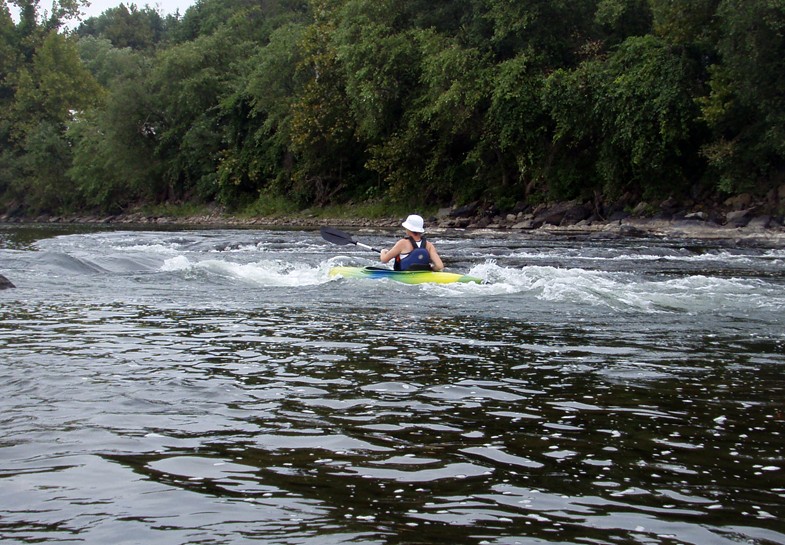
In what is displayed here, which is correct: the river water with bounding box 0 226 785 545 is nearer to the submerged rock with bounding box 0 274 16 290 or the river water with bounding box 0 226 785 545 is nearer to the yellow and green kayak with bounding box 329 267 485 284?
the yellow and green kayak with bounding box 329 267 485 284

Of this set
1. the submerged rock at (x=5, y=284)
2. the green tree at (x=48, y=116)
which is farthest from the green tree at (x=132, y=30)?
the submerged rock at (x=5, y=284)

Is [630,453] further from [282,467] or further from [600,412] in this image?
[282,467]

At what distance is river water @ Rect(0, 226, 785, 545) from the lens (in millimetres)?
3746

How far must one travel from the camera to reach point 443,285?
1234 centimetres

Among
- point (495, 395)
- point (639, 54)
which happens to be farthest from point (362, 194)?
point (495, 395)

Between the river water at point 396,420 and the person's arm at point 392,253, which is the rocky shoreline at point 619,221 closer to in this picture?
the person's arm at point 392,253

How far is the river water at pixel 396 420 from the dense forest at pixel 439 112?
656 inches

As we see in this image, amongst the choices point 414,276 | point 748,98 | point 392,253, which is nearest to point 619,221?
point 748,98

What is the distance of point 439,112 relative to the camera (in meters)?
32.0

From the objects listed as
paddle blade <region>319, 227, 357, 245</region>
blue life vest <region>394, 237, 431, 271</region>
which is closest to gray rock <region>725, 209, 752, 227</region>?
paddle blade <region>319, 227, 357, 245</region>

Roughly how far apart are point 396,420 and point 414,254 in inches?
303

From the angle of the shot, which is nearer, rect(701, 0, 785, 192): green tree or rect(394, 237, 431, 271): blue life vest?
rect(394, 237, 431, 271): blue life vest

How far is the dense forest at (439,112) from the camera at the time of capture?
26.5 meters

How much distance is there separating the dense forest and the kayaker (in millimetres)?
14378
